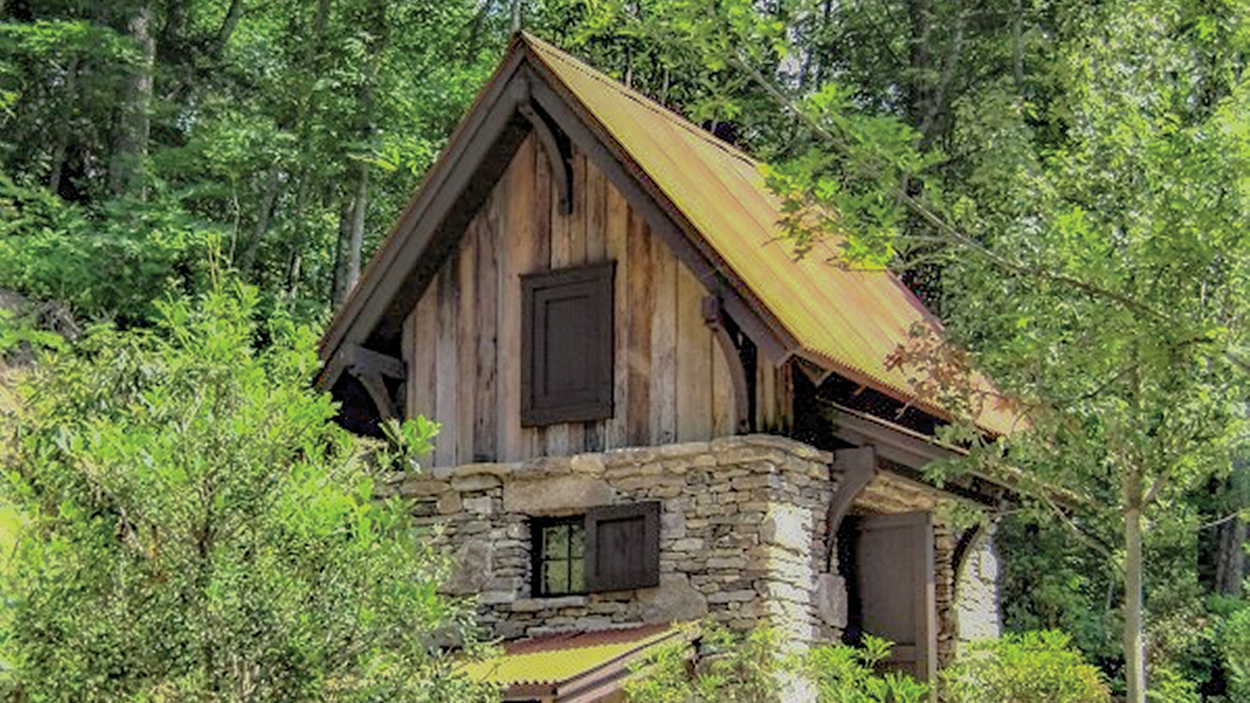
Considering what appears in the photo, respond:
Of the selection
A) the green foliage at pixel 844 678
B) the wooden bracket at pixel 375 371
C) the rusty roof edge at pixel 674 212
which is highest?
the rusty roof edge at pixel 674 212

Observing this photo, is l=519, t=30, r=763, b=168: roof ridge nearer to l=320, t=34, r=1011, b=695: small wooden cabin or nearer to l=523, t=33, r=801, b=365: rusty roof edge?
l=320, t=34, r=1011, b=695: small wooden cabin

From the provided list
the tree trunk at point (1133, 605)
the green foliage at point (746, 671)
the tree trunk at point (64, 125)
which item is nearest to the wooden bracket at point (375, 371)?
the green foliage at point (746, 671)

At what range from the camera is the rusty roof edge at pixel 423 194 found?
1579cm

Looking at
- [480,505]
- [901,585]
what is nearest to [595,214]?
[480,505]

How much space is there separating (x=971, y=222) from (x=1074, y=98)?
1.21 meters

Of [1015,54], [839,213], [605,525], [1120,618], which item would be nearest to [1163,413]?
[839,213]

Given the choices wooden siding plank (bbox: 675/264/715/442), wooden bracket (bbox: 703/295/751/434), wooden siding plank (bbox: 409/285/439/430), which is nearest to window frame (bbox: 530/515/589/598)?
wooden siding plank (bbox: 675/264/715/442)

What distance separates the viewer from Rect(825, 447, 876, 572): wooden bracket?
15125mm

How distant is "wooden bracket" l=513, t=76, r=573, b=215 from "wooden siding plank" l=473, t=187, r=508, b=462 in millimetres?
730

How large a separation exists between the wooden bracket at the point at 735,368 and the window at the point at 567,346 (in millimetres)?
1216

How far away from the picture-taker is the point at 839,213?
762cm

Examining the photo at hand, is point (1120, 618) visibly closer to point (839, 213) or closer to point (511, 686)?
point (511, 686)

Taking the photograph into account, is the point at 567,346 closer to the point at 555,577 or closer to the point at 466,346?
the point at 466,346

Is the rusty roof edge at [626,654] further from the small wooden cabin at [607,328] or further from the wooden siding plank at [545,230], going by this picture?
the wooden siding plank at [545,230]
